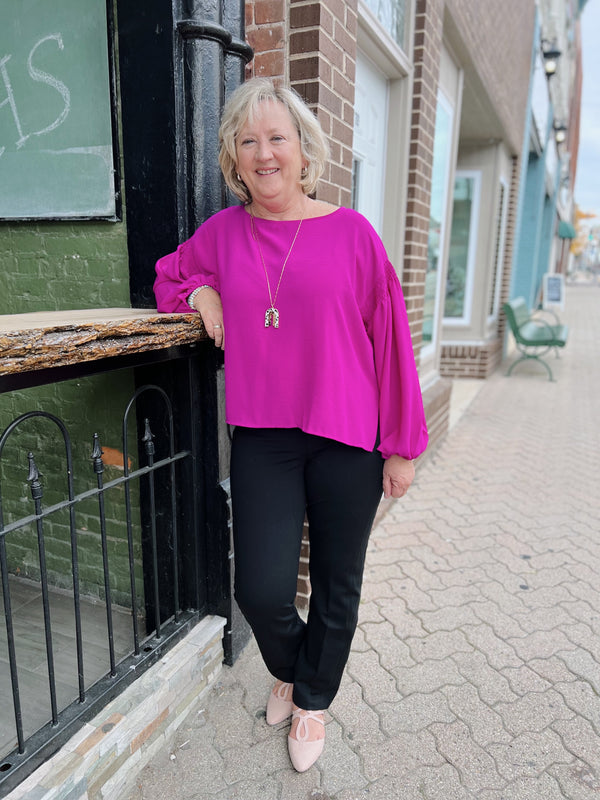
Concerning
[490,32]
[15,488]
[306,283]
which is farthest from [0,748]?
[490,32]

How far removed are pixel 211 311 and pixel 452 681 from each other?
175 centimetres

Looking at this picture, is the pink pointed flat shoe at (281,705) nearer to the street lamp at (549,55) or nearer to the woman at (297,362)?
the woman at (297,362)

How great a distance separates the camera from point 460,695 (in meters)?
2.26

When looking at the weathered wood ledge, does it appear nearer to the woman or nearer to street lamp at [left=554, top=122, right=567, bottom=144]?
the woman

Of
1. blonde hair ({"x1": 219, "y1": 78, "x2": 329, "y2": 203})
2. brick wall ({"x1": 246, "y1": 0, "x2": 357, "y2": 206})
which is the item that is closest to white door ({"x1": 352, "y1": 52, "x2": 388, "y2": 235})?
brick wall ({"x1": 246, "y1": 0, "x2": 357, "y2": 206})

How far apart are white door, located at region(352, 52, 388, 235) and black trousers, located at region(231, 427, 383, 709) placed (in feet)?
6.75

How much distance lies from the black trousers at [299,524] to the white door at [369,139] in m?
2.06

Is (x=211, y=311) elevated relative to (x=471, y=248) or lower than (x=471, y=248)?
lower

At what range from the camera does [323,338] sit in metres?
1.63

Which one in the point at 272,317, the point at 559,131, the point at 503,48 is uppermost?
the point at 559,131

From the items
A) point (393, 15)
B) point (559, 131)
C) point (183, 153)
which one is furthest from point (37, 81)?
point (559, 131)

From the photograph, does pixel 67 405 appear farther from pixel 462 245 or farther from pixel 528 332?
pixel 528 332

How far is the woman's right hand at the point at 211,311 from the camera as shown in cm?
181

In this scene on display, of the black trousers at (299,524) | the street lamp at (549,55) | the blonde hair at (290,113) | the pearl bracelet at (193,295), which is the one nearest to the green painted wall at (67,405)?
the pearl bracelet at (193,295)
